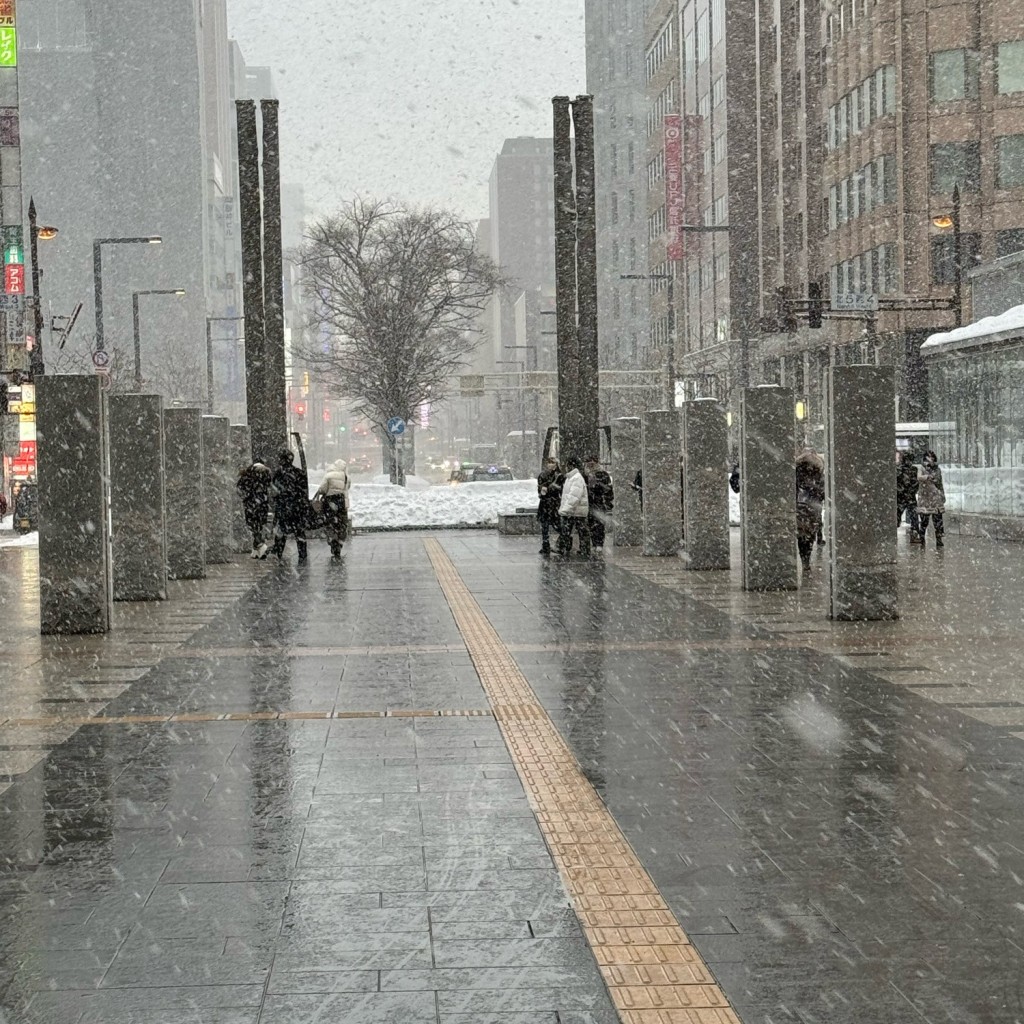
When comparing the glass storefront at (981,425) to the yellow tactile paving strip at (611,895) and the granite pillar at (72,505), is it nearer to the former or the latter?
the granite pillar at (72,505)

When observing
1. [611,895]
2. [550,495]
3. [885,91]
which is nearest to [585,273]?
[550,495]

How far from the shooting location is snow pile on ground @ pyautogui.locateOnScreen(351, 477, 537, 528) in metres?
34.6

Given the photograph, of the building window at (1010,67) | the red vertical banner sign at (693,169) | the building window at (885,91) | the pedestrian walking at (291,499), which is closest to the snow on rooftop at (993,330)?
the pedestrian walking at (291,499)

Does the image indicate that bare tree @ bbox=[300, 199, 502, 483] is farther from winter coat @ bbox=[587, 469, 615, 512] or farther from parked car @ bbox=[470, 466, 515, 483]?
winter coat @ bbox=[587, 469, 615, 512]

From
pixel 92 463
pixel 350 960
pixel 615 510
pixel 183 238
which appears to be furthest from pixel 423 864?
pixel 183 238

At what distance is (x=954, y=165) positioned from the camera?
50.0 metres

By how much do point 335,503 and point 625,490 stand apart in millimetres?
4785

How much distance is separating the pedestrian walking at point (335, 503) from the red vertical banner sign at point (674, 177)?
57.5m

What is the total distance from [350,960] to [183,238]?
144 meters

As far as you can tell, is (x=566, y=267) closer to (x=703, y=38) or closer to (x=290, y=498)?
(x=290, y=498)

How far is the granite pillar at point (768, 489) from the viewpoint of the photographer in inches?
677

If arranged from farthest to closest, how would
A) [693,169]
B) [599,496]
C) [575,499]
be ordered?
[693,169], [599,496], [575,499]

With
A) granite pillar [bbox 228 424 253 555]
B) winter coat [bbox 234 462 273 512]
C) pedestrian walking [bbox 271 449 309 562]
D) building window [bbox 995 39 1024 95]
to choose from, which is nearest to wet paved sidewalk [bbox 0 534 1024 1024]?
pedestrian walking [bbox 271 449 309 562]

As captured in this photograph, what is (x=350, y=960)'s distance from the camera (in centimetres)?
465
